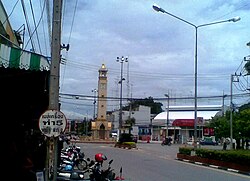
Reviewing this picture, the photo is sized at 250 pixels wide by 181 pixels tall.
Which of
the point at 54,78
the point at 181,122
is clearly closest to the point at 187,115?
the point at 181,122

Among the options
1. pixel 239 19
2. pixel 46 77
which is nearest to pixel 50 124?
pixel 46 77

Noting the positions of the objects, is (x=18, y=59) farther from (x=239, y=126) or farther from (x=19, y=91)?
(x=239, y=126)

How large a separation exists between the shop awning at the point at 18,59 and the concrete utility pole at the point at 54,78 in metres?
0.47

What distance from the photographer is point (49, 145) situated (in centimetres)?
914

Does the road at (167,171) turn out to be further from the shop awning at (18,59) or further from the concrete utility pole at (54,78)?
the shop awning at (18,59)

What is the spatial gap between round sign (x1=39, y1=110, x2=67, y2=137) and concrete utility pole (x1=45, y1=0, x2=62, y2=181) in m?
0.29

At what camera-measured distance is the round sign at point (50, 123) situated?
8.77 m

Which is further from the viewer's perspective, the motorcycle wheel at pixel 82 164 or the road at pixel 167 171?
the motorcycle wheel at pixel 82 164

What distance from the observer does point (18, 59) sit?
912 centimetres

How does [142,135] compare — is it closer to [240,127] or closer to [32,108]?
[240,127]

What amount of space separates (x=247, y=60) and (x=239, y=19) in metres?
15.1

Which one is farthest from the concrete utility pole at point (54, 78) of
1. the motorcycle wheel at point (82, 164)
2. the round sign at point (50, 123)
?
the motorcycle wheel at point (82, 164)

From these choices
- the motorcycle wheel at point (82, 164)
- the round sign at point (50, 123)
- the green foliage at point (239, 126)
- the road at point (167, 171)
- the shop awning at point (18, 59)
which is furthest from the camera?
the green foliage at point (239, 126)

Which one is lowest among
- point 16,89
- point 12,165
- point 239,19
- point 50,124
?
point 12,165
